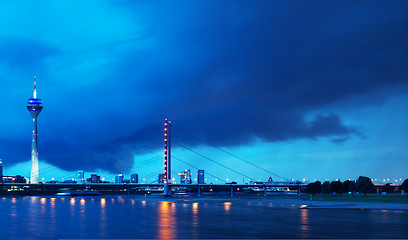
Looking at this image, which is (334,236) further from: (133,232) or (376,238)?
(133,232)

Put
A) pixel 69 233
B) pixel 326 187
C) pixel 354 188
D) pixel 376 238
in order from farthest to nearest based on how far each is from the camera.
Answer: pixel 326 187, pixel 354 188, pixel 69 233, pixel 376 238

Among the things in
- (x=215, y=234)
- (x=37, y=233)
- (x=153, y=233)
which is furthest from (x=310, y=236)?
(x=37, y=233)

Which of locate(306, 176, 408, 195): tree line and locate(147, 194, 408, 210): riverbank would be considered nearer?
locate(147, 194, 408, 210): riverbank

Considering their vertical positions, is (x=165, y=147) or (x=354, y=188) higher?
(x=165, y=147)

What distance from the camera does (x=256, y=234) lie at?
32.0 m

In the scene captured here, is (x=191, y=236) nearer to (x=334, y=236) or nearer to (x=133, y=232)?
(x=133, y=232)

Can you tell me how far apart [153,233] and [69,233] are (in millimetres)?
6170

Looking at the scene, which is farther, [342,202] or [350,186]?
[350,186]

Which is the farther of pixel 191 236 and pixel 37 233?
pixel 37 233

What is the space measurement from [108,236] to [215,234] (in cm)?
758

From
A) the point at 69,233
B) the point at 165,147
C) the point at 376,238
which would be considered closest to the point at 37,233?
the point at 69,233

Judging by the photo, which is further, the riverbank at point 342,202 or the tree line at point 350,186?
the tree line at point 350,186

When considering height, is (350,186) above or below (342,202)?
below

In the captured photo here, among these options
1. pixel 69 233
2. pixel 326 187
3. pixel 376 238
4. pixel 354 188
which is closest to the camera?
pixel 376 238
